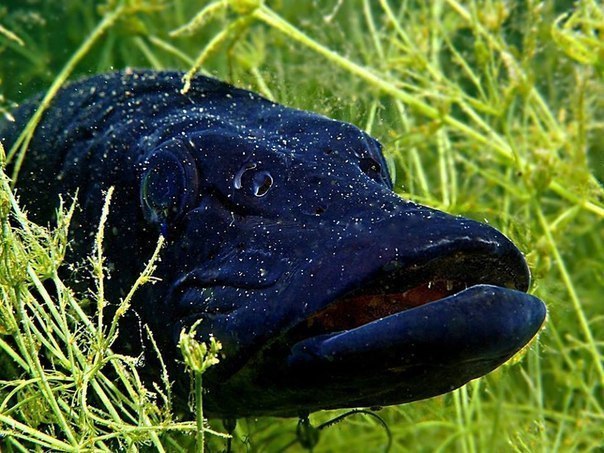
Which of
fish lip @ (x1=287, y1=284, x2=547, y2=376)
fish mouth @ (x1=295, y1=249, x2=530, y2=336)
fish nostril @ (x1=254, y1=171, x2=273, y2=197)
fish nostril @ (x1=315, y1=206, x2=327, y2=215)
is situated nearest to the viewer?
fish lip @ (x1=287, y1=284, x2=547, y2=376)

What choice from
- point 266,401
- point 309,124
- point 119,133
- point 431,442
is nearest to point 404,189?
point 309,124

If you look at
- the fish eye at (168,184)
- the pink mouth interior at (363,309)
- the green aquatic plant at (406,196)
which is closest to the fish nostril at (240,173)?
the fish eye at (168,184)

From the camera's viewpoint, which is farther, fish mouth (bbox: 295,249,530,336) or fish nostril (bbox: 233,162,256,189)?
fish nostril (bbox: 233,162,256,189)

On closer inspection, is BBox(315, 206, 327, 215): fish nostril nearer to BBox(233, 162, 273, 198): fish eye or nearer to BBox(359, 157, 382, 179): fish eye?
BBox(233, 162, 273, 198): fish eye

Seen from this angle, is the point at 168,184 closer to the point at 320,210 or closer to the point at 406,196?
the point at 320,210

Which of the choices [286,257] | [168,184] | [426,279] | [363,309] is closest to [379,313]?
[363,309]

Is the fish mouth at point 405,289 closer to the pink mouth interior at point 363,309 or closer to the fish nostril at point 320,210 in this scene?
the pink mouth interior at point 363,309

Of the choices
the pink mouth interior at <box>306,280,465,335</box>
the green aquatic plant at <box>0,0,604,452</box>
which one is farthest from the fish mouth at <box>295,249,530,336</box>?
the green aquatic plant at <box>0,0,604,452</box>

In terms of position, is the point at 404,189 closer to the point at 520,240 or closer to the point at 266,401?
the point at 520,240
